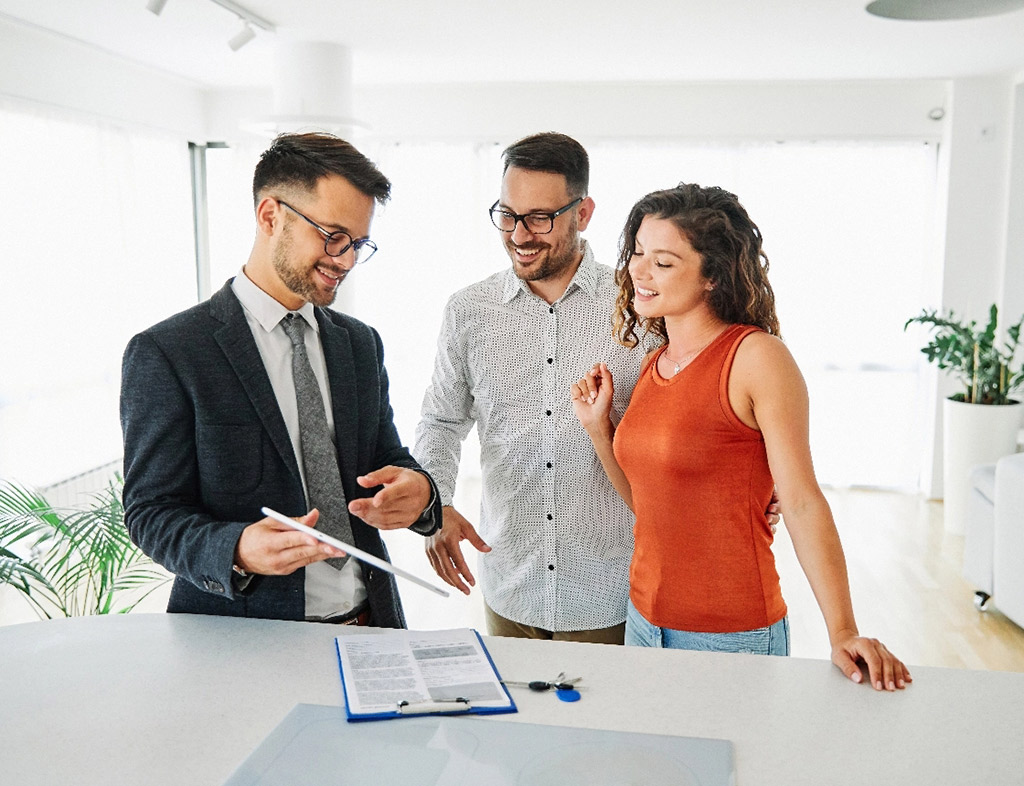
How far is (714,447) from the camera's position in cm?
161

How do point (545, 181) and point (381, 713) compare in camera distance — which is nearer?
point (381, 713)

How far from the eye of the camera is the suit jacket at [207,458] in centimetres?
141

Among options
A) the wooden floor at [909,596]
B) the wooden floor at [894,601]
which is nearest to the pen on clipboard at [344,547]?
the wooden floor at [894,601]

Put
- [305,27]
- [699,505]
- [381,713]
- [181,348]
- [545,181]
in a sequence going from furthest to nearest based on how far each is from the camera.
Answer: [305,27] → [545,181] → [699,505] → [181,348] → [381,713]

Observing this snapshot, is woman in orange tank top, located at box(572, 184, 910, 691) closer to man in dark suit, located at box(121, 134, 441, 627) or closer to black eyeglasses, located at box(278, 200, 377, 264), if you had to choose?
man in dark suit, located at box(121, 134, 441, 627)

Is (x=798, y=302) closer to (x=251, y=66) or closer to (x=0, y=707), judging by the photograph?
(x=251, y=66)

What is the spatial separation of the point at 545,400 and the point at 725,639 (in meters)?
0.70

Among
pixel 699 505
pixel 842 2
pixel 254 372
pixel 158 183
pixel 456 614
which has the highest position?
pixel 842 2

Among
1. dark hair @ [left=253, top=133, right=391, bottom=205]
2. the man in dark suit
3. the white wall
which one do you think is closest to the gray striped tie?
the man in dark suit

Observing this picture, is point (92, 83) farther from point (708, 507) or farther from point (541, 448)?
point (708, 507)

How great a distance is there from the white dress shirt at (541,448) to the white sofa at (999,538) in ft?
8.09

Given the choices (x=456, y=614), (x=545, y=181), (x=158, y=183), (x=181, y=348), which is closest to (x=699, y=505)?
(x=545, y=181)

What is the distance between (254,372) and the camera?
4.99 feet

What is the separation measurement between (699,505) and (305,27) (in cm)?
374
